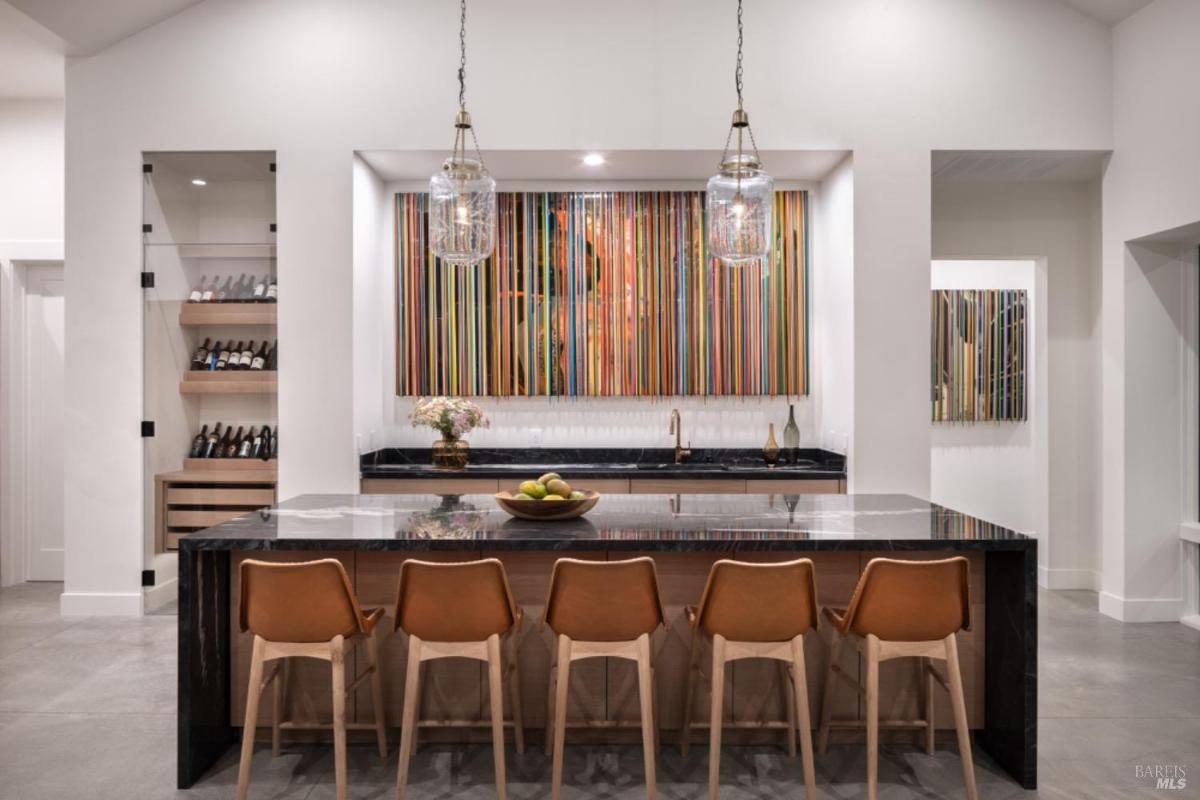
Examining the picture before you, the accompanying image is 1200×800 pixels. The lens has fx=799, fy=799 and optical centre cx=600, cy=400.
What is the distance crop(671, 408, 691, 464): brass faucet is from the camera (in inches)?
212

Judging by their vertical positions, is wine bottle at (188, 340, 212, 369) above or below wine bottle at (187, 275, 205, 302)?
below

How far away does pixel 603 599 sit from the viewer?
253 centimetres

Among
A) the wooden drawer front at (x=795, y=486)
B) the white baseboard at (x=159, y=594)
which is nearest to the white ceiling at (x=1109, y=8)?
the wooden drawer front at (x=795, y=486)

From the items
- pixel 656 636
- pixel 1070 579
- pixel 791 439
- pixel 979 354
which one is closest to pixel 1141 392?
pixel 979 354

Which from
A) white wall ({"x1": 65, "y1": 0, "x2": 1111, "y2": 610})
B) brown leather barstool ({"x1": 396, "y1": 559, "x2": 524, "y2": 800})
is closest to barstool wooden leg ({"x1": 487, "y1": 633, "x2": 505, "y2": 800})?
brown leather barstool ({"x1": 396, "y1": 559, "x2": 524, "y2": 800})

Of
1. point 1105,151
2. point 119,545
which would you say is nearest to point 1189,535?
point 1105,151

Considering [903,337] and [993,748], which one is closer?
[993,748]

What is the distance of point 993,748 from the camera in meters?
2.97

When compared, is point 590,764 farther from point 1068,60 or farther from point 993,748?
point 1068,60

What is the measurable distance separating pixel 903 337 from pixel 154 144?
4704 millimetres

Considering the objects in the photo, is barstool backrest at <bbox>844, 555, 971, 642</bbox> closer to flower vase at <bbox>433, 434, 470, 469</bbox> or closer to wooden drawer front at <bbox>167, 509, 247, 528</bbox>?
flower vase at <bbox>433, 434, 470, 469</bbox>

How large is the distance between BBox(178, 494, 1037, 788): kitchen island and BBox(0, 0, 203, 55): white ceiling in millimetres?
3346

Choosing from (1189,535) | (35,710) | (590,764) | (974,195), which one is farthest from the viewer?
(974,195)

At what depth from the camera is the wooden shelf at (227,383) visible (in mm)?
4941
